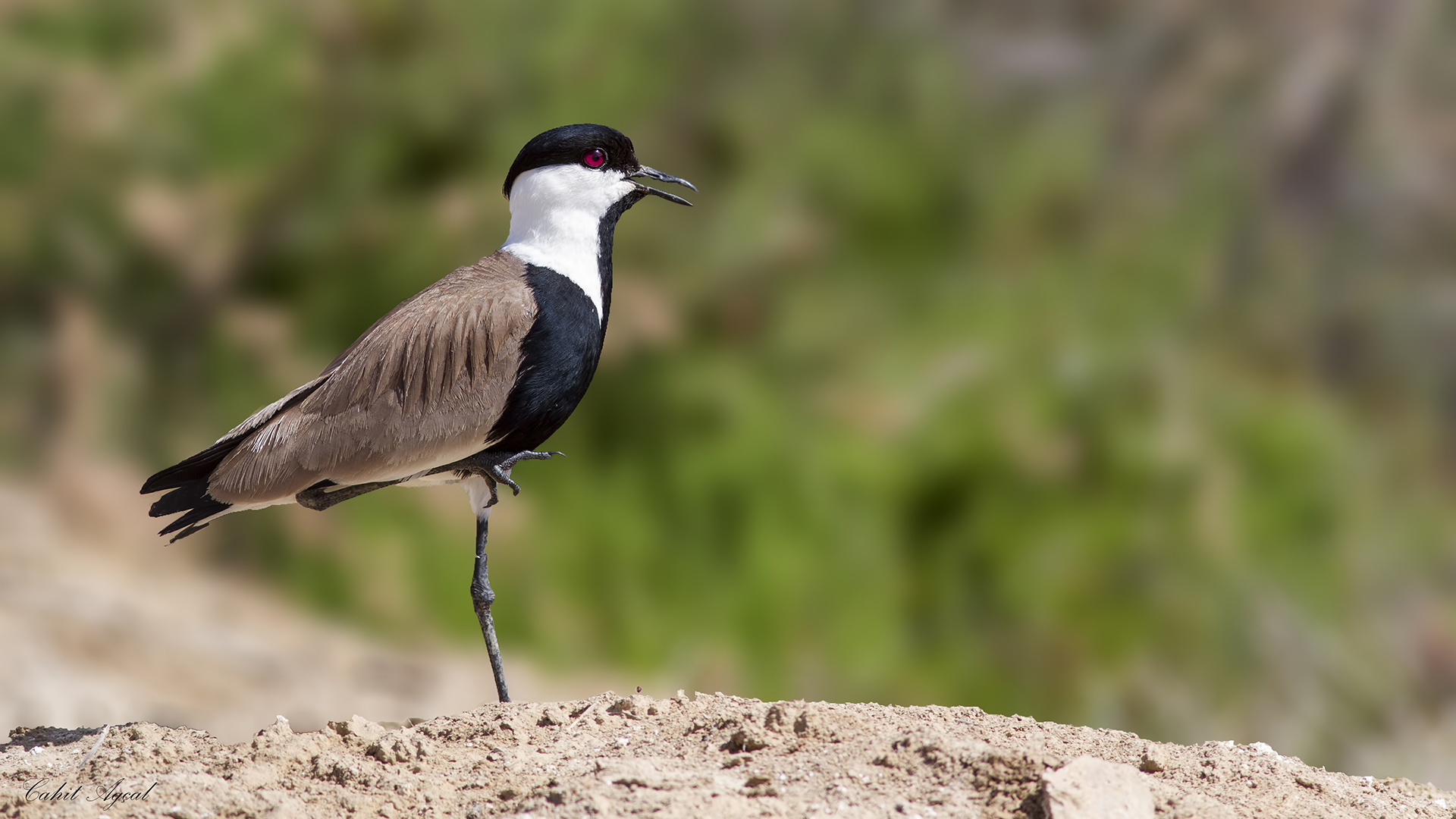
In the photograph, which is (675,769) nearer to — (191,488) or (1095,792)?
(1095,792)

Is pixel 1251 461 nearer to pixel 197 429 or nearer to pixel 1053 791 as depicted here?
pixel 1053 791

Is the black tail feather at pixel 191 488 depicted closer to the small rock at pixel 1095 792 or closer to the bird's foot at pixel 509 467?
the bird's foot at pixel 509 467

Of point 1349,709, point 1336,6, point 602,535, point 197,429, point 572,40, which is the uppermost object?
point 1336,6

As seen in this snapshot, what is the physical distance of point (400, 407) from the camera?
467 cm

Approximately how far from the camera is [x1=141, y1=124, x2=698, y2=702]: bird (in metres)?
4.64

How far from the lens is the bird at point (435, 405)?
15.2 feet

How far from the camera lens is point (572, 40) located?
31.7 ft

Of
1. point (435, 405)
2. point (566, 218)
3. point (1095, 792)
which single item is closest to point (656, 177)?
point (566, 218)

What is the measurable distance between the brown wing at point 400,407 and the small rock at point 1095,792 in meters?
2.39

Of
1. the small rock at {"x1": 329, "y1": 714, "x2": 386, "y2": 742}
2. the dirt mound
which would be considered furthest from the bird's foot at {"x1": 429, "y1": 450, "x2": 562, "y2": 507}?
the small rock at {"x1": 329, "y1": 714, "x2": 386, "y2": 742}

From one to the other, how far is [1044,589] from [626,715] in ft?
17.8

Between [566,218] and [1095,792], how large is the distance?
115 inches

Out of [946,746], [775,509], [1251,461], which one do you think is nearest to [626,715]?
[946,746]

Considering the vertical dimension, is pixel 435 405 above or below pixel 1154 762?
above
